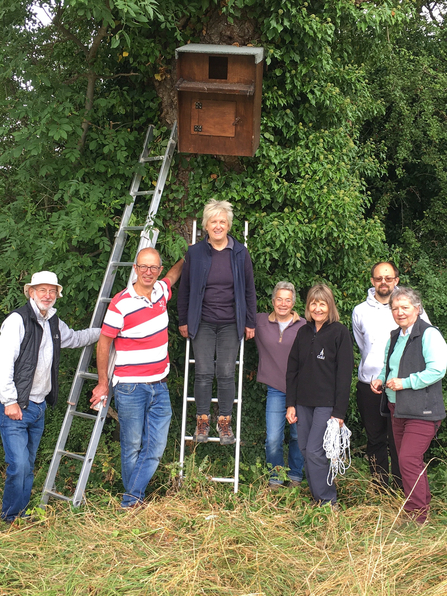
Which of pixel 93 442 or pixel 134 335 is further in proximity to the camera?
pixel 93 442

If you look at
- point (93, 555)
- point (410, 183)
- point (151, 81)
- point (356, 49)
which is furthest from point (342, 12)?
point (410, 183)

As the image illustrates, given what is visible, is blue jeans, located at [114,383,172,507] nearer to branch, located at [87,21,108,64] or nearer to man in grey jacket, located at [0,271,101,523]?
man in grey jacket, located at [0,271,101,523]

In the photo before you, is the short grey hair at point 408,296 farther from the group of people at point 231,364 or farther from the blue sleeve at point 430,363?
the blue sleeve at point 430,363

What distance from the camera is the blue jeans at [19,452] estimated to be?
181 inches

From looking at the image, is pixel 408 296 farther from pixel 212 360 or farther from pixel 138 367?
pixel 138 367

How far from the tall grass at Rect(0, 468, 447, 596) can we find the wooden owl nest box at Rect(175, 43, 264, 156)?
123 inches

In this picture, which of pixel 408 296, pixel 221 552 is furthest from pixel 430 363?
pixel 221 552

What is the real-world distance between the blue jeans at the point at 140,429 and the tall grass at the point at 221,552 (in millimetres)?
238

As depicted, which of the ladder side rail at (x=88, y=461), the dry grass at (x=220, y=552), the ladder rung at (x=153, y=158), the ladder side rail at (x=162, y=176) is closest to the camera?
the dry grass at (x=220, y=552)

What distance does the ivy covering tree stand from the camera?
18.6ft

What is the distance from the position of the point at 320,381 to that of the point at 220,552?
61.4 inches

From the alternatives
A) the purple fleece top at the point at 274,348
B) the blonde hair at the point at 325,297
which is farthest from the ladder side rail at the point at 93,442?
the blonde hair at the point at 325,297

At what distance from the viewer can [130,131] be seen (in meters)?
6.42

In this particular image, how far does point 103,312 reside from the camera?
18.8 feet
